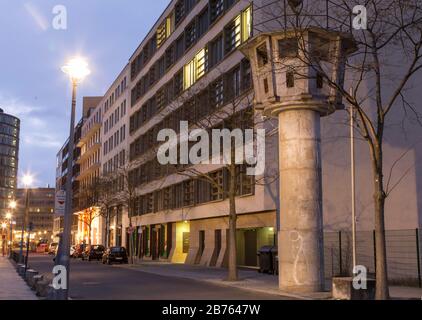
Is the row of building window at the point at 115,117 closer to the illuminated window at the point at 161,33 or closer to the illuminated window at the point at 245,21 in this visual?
the illuminated window at the point at 161,33

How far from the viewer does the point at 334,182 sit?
105 feet

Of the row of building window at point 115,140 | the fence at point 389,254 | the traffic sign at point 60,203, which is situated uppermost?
the row of building window at point 115,140

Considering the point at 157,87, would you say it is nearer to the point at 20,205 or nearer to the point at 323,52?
the point at 323,52

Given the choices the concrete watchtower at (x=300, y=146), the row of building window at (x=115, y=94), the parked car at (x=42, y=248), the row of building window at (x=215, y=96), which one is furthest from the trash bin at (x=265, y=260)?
the parked car at (x=42, y=248)

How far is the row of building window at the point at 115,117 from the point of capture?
245 feet

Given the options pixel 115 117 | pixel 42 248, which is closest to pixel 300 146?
pixel 115 117

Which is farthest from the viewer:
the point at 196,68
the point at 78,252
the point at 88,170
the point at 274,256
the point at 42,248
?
the point at 42,248

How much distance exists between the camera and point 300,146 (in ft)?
71.9

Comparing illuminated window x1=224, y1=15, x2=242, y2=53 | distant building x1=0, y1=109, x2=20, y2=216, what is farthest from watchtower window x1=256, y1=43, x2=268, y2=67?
distant building x1=0, y1=109, x2=20, y2=216

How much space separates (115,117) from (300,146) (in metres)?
59.9

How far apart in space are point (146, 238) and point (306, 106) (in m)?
42.8

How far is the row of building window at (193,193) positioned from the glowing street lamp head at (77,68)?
1407 centimetres

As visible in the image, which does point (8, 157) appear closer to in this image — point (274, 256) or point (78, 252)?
point (78, 252)
